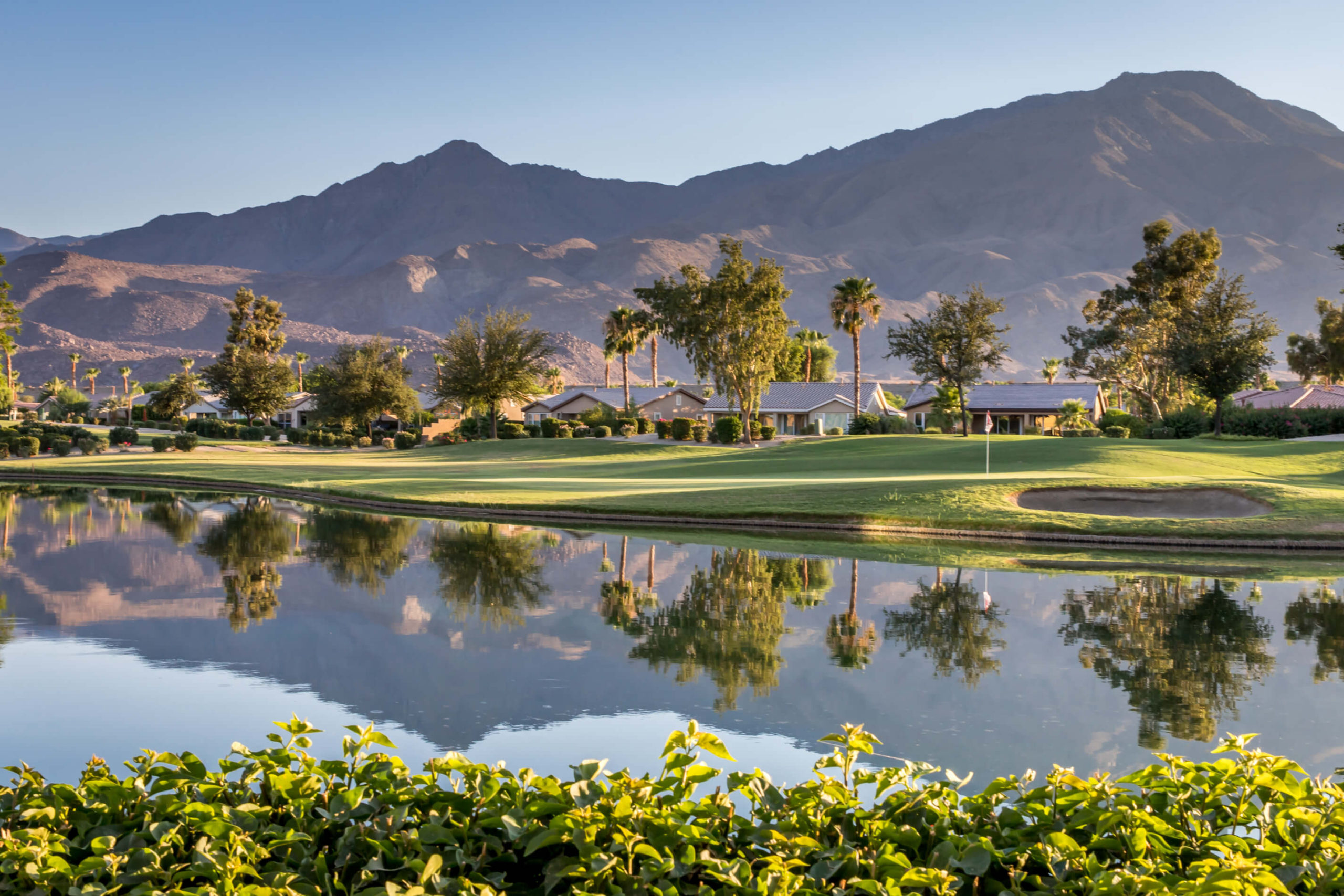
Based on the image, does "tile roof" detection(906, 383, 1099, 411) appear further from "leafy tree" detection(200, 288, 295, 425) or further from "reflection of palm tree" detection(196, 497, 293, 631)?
"reflection of palm tree" detection(196, 497, 293, 631)

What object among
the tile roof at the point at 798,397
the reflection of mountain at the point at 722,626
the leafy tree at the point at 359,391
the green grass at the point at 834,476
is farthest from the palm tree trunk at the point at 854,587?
the tile roof at the point at 798,397

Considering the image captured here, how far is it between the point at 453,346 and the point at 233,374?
27.3 meters

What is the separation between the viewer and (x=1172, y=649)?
41.9 feet

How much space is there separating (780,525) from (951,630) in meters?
13.6

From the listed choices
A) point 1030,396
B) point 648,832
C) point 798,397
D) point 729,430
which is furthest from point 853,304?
point 648,832

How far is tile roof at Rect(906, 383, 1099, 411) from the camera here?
314 ft

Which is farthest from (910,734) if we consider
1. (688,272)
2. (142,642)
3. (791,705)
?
(688,272)

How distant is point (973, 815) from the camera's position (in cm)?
419

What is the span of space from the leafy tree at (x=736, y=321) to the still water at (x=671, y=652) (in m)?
50.5

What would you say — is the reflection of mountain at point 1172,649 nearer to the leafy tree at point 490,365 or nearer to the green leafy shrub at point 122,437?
the leafy tree at point 490,365

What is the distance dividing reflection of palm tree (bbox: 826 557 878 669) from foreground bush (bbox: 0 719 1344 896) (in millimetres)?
7768

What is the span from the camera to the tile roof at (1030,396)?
9569 centimetres

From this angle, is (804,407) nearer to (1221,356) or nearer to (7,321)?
(1221,356)

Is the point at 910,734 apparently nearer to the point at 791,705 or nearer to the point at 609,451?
the point at 791,705
